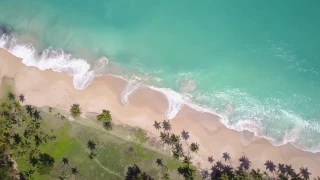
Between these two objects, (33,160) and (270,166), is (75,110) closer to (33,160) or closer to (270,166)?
(33,160)

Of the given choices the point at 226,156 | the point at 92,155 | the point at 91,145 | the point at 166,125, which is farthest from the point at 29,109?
the point at 226,156

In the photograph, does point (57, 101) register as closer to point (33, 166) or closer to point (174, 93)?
point (33, 166)

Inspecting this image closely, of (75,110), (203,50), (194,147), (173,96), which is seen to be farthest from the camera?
(203,50)

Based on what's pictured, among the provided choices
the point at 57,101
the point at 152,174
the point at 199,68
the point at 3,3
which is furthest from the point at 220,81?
the point at 3,3

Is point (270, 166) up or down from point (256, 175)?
up

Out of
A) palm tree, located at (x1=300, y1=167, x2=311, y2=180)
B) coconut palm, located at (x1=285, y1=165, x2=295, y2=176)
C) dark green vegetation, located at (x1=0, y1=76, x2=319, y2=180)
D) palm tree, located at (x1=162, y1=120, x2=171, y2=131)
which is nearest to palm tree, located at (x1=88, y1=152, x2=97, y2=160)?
dark green vegetation, located at (x1=0, y1=76, x2=319, y2=180)

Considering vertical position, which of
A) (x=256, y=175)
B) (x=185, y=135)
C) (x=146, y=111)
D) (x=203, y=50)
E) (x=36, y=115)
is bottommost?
(x=256, y=175)

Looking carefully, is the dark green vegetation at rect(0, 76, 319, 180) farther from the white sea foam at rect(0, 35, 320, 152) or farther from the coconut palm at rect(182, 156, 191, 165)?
the white sea foam at rect(0, 35, 320, 152)
